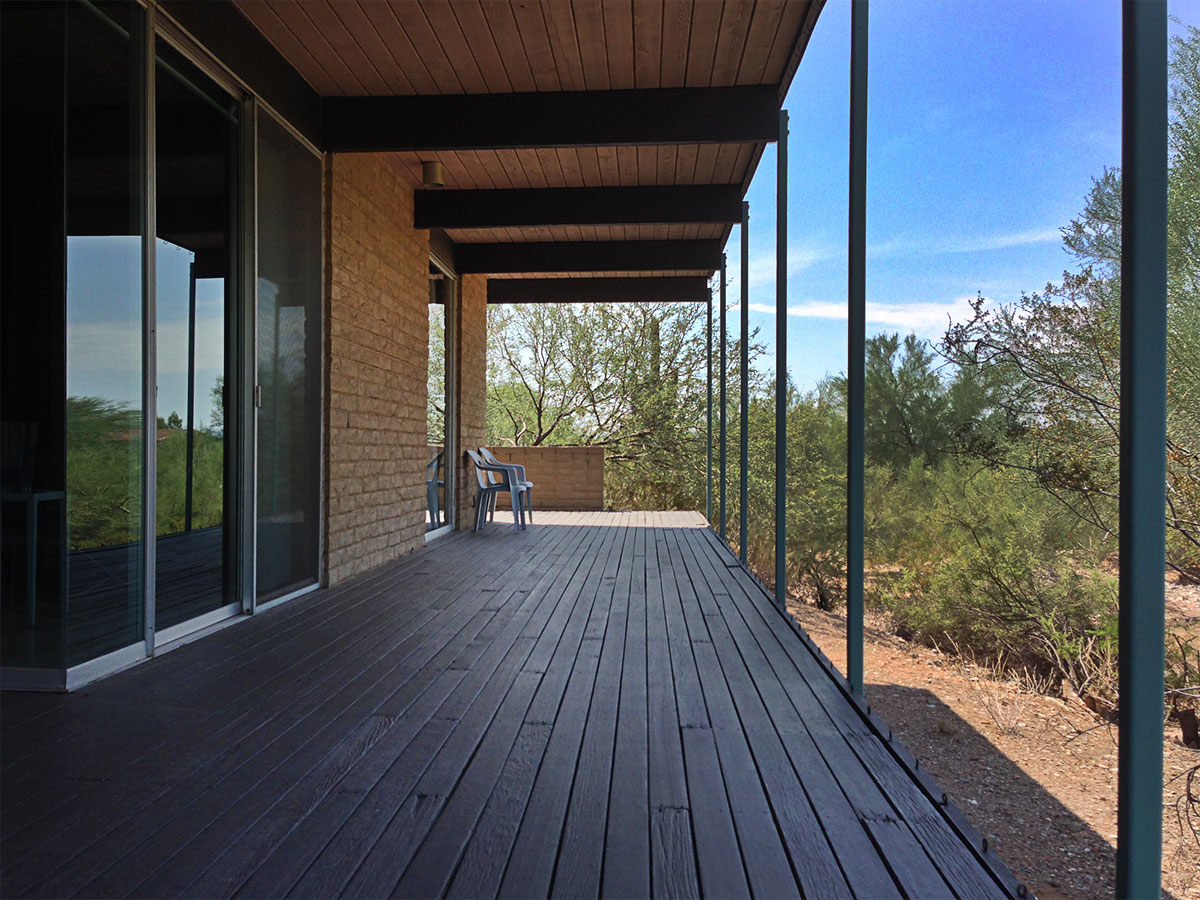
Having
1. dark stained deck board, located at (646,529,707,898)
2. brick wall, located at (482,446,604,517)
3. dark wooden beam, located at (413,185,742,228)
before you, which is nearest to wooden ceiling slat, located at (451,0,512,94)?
dark wooden beam, located at (413,185,742,228)

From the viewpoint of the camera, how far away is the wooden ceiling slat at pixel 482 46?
123 inches

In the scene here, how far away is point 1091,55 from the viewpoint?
19.5 ft

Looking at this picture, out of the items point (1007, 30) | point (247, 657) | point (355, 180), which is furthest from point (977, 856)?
point (1007, 30)

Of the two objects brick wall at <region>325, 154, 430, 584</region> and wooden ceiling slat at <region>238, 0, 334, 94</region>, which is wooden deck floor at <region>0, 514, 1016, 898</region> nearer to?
brick wall at <region>325, 154, 430, 584</region>

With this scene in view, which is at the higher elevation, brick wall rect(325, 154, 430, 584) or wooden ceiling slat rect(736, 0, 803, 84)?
wooden ceiling slat rect(736, 0, 803, 84)

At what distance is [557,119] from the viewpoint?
3.88 metres

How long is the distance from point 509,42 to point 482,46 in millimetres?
129

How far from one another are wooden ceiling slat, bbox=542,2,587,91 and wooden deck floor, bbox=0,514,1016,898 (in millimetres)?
2579

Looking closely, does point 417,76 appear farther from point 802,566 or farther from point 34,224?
point 802,566

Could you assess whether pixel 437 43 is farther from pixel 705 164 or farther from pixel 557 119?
pixel 705 164

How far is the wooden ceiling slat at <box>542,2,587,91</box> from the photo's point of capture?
3127 millimetres

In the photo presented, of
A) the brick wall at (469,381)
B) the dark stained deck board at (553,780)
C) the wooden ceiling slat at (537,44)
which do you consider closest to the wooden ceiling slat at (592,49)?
the wooden ceiling slat at (537,44)

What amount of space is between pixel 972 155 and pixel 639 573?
18.3 ft

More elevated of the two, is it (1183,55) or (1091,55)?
(1091,55)
